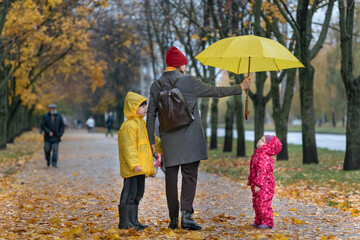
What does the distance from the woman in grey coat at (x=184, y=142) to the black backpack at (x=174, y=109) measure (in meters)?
0.11

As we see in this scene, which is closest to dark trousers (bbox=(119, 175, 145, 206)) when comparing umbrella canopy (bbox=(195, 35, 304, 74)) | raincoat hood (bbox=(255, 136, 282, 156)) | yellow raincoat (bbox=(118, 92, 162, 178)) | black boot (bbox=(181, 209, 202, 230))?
yellow raincoat (bbox=(118, 92, 162, 178))

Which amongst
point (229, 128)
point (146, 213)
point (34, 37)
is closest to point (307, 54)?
point (146, 213)

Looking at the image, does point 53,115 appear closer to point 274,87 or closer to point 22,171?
point 22,171

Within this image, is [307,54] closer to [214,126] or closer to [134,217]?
[134,217]

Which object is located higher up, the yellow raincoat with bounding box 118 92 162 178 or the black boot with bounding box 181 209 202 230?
the yellow raincoat with bounding box 118 92 162 178

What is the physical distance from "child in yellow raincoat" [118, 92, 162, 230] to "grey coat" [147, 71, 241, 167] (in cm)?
15

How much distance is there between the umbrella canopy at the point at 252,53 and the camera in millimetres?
5992

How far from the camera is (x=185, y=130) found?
19.2 ft

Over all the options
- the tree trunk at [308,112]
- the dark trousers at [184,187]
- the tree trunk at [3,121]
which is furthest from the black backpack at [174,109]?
the tree trunk at [3,121]

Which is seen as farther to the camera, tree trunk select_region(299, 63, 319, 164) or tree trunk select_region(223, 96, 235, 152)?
tree trunk select_region(223, 96, 235, 152)

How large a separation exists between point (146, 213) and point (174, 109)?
2251 millimetres

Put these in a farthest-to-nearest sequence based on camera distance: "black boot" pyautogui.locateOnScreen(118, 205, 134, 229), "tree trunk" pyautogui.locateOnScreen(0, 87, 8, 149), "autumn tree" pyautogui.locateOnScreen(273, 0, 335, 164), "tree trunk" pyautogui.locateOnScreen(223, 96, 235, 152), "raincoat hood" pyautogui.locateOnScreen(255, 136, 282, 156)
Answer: "tree trunk" pyautogui.locateOnScreen(0, 87, 8, 149)
"tree trunk" pyautogui.locateOnScreen(223, 96, 235, 152)
"autumn tree" pyautogui.locateOnScreen(273, 0, 335, 164)
"raincoat hood" pyautogui.locateOnScreen(255, 136, 282, 156)
"black boot" pyautogui.locateOnScreen(118, 205, 134, 229)

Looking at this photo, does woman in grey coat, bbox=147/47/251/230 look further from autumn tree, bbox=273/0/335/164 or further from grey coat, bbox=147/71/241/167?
autumn tree, bbox=273/0/335/164

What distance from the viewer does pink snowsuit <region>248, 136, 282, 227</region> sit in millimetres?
6023
